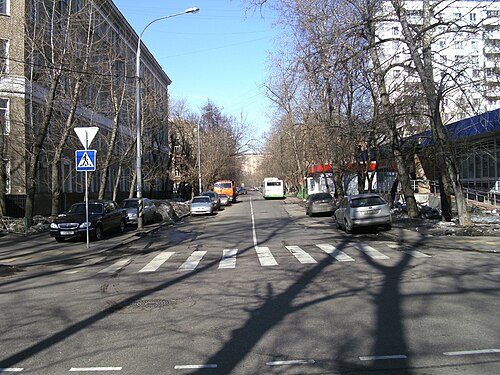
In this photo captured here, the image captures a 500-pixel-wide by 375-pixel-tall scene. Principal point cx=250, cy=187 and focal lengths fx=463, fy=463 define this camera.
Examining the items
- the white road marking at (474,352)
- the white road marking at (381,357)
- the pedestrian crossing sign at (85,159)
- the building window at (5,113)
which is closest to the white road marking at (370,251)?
the white road marking at (474,352)

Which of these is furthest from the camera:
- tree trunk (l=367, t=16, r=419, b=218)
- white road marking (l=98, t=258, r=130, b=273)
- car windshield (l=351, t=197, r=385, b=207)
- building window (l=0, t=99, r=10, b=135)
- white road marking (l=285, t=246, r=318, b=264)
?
building window (l=0, t=99, r=10, b=135)

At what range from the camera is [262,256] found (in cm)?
1299

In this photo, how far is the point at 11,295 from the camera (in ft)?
A: 28.7

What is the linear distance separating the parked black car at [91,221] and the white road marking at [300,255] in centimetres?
807

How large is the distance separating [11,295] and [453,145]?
614 inches

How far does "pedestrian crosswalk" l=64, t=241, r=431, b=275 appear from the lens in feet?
38.5

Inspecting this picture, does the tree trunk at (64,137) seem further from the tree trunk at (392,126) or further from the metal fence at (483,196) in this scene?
the metal fence at (483,196)

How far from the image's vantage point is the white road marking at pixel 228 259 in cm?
1159

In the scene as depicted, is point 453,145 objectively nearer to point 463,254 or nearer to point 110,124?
point 463,254

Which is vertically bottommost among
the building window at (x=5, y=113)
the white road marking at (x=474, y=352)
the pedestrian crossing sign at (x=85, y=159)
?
the white road marking at (x=474, y=352)

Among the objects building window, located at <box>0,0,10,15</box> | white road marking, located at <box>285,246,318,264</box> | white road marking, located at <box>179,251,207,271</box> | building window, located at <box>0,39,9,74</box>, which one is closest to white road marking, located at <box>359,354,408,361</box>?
white road marking, located at <box>285,246,318,264</box>

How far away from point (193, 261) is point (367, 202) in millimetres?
8550

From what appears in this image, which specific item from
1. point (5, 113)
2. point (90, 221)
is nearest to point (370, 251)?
point (90, 221)

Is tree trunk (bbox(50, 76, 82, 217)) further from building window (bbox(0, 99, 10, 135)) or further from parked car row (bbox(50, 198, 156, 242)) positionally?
parked car row (bbox(50, 198, 156, 242))
